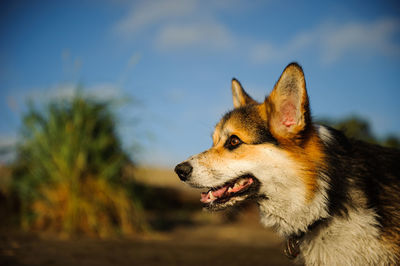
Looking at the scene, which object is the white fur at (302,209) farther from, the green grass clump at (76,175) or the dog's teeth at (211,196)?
the green grass clump at (76,175)

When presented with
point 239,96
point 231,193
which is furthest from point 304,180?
point 239,96

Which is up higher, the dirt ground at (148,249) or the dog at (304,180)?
the dog at (304,180)

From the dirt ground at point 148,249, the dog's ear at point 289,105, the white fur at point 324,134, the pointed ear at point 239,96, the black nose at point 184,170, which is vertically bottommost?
the dirt ground at point 148,249

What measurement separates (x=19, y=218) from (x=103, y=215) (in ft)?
5.74

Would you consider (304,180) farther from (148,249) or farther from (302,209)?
(148,249)

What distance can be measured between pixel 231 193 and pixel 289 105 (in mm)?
1017

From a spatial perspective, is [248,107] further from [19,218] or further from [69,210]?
[19,218]

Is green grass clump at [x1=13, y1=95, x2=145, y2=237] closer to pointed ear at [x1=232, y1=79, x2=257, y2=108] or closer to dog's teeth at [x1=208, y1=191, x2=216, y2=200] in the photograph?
pointed ear at [x1=232, y1=79, x2=257, y2=108]

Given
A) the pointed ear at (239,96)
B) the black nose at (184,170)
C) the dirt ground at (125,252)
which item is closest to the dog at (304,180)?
the black nose at (184,170)

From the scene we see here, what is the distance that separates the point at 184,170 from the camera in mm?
3293

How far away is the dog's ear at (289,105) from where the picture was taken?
9.80 feet

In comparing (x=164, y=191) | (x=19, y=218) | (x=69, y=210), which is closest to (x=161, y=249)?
(x=69, y=210)

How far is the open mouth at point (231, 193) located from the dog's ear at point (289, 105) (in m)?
0.53

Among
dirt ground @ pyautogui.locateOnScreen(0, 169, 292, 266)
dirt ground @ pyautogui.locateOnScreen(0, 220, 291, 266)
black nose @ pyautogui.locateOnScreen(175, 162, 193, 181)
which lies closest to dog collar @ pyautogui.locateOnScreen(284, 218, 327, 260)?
dirt ground @ pyautogui.locateOnScreen(0, 169, 292, 266)
